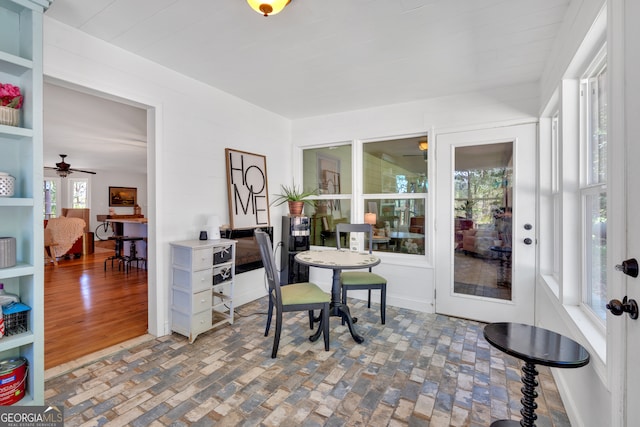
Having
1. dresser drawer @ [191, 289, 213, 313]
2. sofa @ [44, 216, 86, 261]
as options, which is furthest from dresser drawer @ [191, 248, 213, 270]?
sofa @ [44, 216, 86, 261]

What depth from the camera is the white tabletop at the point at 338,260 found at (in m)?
2.53

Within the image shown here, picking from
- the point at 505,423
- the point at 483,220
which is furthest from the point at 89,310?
the point at 483,220

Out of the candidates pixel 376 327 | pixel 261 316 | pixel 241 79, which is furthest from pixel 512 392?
pixel 241 79

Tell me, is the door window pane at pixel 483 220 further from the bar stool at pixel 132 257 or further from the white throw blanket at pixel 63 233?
the white throw blanket at pixel 63 233

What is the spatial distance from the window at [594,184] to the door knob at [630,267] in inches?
27.0

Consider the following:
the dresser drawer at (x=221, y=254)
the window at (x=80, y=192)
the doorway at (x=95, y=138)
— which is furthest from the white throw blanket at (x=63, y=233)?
the dresser drawer at (x=221, y=254)

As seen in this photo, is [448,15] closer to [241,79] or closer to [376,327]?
[241,79]

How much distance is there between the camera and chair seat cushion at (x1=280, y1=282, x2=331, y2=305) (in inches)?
97.3

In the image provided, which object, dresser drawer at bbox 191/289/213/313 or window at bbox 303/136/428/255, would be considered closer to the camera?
dresser drawer at bbox 191/289/213/313

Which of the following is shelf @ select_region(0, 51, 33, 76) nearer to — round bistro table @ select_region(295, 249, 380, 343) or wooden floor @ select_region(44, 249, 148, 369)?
wooden floor @ select_region(44, 249, 148, 369)

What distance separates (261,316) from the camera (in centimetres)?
324

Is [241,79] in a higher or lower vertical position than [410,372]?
higher

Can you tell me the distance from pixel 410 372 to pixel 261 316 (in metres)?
1.67

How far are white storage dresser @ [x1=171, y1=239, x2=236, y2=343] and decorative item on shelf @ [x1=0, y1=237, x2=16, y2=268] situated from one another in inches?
43.8
